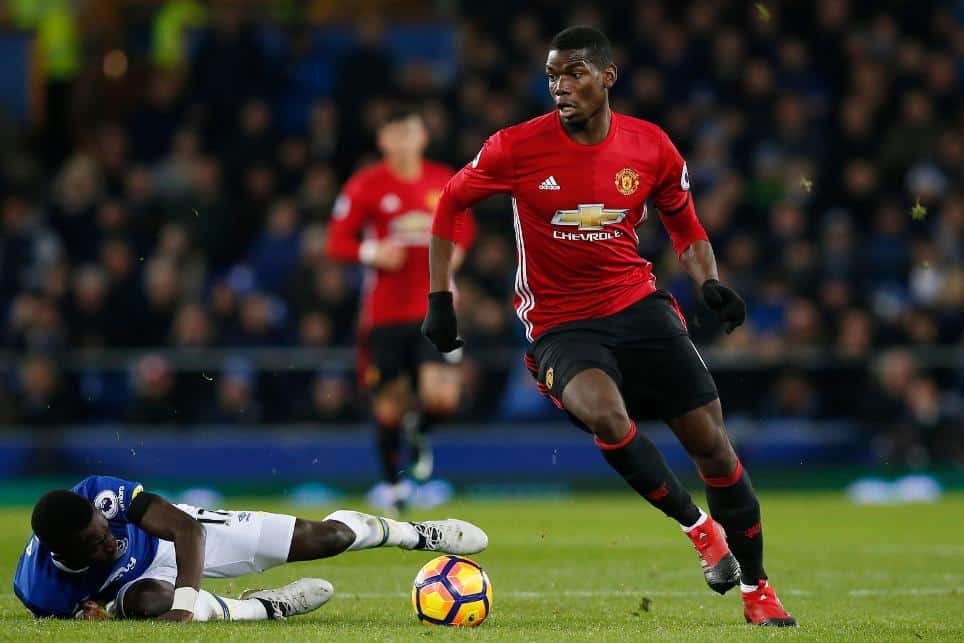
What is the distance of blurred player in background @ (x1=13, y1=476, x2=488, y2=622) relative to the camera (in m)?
6.14

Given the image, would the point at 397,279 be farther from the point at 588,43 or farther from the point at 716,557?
the point at 716,557

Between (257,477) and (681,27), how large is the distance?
7621mm

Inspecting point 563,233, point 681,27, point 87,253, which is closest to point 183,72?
point 87,253

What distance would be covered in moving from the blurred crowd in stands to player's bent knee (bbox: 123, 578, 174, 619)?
8.20 meters

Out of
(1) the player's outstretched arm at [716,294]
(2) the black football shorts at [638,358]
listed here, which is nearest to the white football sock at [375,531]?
(2) the black football shorts at [638,358]

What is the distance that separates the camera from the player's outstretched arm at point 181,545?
6.18 m

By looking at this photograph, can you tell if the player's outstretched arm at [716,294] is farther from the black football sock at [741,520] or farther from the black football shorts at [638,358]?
the black football sock at [741,520]

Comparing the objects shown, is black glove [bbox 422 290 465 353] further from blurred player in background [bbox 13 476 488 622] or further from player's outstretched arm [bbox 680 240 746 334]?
player's outstretched arm [bbox 680 240 746 334]

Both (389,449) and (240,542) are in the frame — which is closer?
(240,542)

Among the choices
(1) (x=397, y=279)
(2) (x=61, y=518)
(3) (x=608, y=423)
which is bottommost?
(2) (x=61, y=518)

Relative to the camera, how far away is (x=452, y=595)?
6.52 metres

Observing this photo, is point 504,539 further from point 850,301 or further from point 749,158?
point 749,158

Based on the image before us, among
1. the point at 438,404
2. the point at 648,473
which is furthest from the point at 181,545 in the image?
the point at 438,404

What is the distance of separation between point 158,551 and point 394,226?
544 cm
